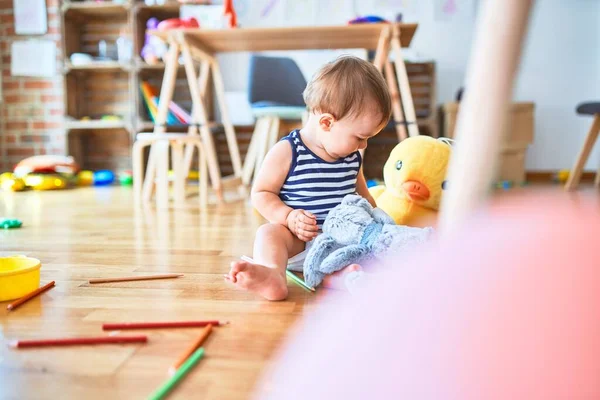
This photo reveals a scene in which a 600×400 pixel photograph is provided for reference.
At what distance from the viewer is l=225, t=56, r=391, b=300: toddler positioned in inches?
33.2

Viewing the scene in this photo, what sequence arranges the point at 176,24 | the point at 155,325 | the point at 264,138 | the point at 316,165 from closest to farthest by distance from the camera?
the point at 155,325 < the point at 316,165 < the point at 176,24 < the point at 264,138

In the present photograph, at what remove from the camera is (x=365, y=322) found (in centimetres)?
36

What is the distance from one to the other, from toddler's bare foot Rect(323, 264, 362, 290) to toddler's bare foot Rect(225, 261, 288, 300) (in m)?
0.08

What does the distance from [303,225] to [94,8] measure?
2921mm

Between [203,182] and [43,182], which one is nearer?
[203,182]

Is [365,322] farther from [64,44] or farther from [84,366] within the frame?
[64,44]

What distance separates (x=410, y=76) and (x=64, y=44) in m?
2.11

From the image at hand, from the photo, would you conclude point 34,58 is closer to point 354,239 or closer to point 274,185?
Result: point 274,185

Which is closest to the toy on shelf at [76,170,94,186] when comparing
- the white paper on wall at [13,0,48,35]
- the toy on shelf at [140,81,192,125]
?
the toy on shelf at [140,81,192,125]

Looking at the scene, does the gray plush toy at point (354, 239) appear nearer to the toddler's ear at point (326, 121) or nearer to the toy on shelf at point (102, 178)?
the toddler's ear at point (326, 121)

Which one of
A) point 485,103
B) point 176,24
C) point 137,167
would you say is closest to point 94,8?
point 176,24

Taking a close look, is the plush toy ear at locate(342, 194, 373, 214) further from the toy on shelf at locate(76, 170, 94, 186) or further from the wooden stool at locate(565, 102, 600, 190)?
the toy on shelf at locate(76, 170, 94, 186)

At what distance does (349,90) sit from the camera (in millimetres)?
875

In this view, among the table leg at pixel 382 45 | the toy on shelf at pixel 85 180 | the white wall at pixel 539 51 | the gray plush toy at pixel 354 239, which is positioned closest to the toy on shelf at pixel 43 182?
the toy on shelf at pixel 85 180
